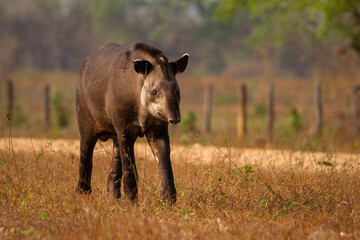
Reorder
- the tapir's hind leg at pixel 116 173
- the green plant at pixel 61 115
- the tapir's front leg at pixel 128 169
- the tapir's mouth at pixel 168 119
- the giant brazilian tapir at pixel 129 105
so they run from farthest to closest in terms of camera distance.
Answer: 1. the green plant at pixel 61 115
2. the tapir's hind leg at pixel 116 173
3. the tapir's front leg at pixel 128 169
4. the giant brazilian tapir at pixel 129 105
5. the tapir's mouth at pixel 168 119

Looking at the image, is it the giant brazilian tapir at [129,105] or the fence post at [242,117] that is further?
the fence post at [242,117]

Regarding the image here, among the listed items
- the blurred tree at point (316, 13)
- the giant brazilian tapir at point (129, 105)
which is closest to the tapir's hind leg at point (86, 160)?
the giant brazilian tapir at point (129, 105)

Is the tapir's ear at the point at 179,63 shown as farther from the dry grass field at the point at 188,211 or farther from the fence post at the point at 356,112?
the fence post at the point at 356,112

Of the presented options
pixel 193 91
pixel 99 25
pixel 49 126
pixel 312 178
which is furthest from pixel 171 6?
pixel 312 178

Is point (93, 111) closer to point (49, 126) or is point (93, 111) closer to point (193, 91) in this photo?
point (49, 126)

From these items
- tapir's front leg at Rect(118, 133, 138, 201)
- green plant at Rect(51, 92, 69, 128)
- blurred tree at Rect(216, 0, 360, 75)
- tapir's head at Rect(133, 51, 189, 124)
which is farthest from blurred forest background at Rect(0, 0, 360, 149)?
tapir's head at Rect(133, 51, 189, 124)

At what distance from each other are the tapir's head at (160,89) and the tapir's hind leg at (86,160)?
1.66 metres

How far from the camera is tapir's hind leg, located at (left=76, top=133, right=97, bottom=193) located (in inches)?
271

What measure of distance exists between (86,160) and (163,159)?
1.69m

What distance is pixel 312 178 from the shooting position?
705cm

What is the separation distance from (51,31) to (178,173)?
53.0 m

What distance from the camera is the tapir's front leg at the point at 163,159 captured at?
5617 millimetres

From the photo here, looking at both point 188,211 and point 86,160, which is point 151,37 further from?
point 188,211

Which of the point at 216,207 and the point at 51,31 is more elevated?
the point at 51,31
